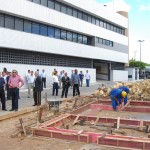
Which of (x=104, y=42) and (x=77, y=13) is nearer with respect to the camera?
(x=77, y=13)

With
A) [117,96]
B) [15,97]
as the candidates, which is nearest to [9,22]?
[15,97]

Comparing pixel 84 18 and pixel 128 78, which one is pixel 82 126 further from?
pixel 128 78

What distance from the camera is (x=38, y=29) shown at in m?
28.2

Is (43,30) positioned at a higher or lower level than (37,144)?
higher

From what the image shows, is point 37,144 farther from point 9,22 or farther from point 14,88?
point 9,22

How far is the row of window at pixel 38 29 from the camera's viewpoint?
79.5 feet

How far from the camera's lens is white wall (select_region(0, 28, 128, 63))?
77.3 ft

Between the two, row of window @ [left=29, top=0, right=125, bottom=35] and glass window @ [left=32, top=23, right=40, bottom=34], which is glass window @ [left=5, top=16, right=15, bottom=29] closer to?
glass window @ [left=32, top=23, right=40, bottom=34]

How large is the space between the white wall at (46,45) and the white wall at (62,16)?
5.60 ft

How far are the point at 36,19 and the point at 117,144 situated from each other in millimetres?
21801

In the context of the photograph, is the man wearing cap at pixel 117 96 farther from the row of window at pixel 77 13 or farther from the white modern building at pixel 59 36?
the row of window at pixel 77 13

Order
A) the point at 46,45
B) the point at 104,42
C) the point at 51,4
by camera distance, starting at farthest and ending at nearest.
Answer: the point at 104,42 < the point at 51,4 < the point at 46,45

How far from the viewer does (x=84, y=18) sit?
1485 inches

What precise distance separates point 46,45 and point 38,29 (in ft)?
5.78
